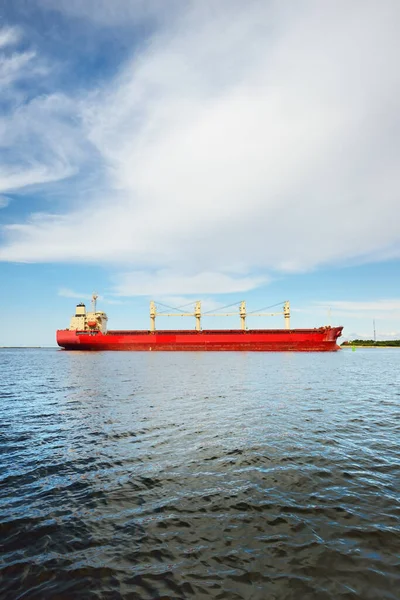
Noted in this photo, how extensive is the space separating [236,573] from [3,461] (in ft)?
22.6

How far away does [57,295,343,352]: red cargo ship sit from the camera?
240ft

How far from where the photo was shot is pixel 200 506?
6.31 metres

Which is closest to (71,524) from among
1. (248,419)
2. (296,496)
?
(296,496)

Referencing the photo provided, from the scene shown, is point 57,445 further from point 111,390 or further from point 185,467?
point 111,390

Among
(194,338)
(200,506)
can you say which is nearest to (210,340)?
(194,338)

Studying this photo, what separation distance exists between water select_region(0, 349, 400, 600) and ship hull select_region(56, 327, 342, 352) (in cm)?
6054

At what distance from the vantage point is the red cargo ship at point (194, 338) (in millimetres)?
73188

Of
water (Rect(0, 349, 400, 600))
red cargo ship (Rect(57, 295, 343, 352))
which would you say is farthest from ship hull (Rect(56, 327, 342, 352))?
water (Rect(0, 349, 400, 600))

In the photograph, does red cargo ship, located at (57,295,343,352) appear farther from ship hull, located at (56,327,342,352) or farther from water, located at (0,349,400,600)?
water, located at (0,349,400,600)

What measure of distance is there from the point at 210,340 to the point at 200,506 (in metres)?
69.5

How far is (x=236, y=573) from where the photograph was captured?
4.51 metres

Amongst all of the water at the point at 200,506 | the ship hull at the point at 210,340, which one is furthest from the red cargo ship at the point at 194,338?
the water at the point at 200,506

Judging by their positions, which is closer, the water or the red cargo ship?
the water

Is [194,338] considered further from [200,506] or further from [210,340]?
[200,506]
